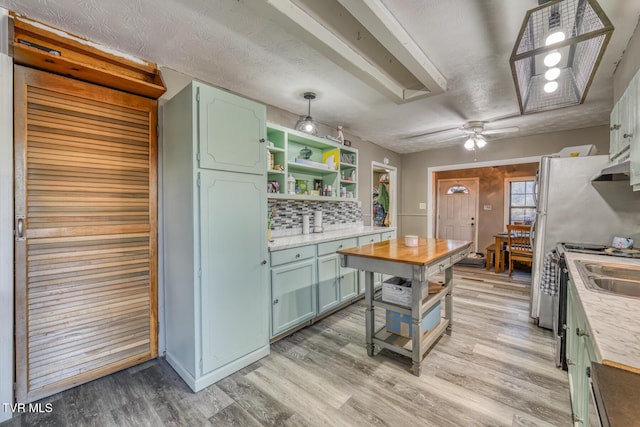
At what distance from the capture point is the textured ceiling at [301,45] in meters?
1.58

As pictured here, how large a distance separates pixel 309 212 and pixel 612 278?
8.80 ft

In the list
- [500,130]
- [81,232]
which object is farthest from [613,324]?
[500,130]

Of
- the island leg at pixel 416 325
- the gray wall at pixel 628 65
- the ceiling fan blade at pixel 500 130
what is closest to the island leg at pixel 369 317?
the island leg at pixel 416 325

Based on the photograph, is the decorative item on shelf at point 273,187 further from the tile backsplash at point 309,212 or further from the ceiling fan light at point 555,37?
the ceiling fan light at point 555,37

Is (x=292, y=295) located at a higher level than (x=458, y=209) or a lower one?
lower

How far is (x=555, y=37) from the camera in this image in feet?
4.41

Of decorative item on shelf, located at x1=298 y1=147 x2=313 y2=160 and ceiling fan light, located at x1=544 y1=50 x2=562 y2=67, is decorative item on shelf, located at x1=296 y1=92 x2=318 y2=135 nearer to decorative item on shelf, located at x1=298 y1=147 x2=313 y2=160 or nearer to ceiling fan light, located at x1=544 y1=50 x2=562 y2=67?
decorative item on shelf, located at x1=298 y1=147 x2=313 y2=160

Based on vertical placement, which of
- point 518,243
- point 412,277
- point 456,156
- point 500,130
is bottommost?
point 518,243

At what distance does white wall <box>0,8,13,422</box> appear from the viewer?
1576mm

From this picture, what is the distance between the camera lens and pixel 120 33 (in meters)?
1.80

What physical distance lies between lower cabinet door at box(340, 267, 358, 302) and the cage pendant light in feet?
7.34

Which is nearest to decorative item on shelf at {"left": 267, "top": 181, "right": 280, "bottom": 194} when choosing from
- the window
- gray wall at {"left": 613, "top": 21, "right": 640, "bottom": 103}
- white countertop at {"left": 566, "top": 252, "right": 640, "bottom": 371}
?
white countertop at {"left": 566, "top": 252, "right": 640, "bottom": 371}

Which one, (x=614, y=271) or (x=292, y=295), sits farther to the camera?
(x=292, y=295)

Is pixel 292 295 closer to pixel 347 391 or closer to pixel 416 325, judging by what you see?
pixel 347 391
